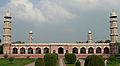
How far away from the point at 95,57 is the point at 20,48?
36657 mm

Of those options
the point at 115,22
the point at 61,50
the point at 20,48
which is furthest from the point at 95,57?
the point at 61,50

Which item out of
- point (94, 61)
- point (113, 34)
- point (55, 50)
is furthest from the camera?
point (55, 50)

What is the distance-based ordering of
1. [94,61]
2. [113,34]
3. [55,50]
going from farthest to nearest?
[55,50]
[113,34]
[94,61]

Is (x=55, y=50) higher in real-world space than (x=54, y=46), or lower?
lower

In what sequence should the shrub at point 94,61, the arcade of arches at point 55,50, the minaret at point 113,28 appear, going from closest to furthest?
the shrub at point 94,61 < the minaret at point 113,28 < the arcade of arches at point 55,50

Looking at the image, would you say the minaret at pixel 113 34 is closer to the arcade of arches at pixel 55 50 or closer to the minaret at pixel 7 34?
the arcade of arches at pixel 55 50

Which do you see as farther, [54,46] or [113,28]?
[54,46]

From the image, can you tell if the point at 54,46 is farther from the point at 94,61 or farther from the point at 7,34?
the point at 94,61

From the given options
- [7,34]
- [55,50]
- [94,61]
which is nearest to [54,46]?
[55,50]

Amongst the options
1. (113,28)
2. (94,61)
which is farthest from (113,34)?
(94,61)

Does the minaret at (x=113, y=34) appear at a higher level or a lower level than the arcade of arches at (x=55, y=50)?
higher

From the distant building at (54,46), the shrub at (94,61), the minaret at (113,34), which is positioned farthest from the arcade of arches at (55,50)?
the shrub at (94,61)

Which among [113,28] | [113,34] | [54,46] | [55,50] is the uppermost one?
[113,28]

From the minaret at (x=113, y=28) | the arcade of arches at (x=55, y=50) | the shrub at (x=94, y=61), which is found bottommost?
the arcade of arches at (x=55, y=50)
